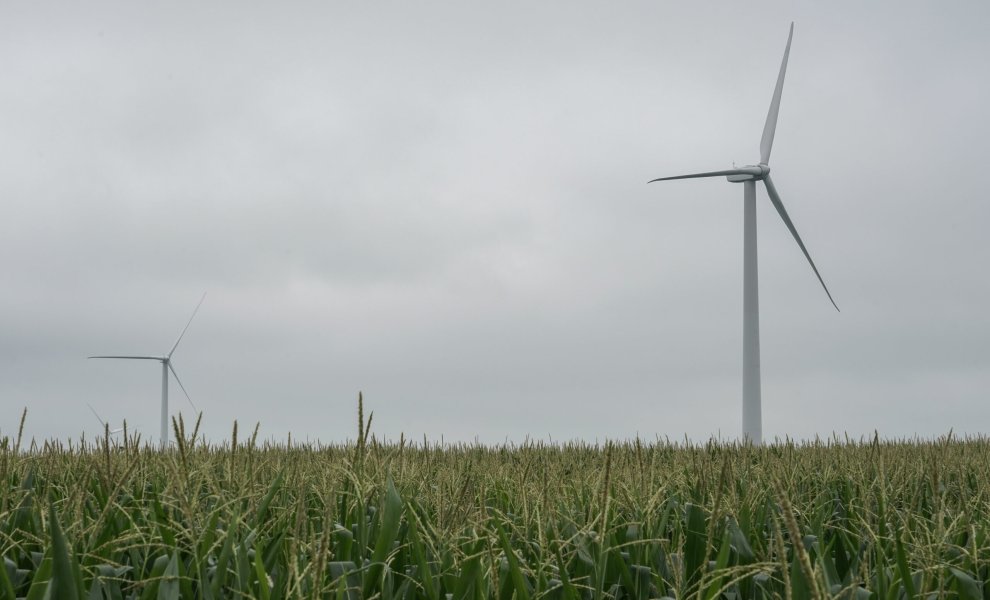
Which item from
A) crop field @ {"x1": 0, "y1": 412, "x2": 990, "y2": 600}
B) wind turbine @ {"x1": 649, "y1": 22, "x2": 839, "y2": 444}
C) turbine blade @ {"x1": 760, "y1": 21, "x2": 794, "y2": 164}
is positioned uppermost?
turbine blade @ {"x1": 760, "y1": 21, "x2": 794, "y2": 164}

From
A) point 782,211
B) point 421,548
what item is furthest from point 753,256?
point 421,548

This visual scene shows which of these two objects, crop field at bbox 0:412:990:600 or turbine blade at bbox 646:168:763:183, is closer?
crop field at bbox 0:412:990:600

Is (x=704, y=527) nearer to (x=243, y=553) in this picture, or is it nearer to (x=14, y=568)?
(x=243, y=553)

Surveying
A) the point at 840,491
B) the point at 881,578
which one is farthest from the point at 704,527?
the point at 840,491

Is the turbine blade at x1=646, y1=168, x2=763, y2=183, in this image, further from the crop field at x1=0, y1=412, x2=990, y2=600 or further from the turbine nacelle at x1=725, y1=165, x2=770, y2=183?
the crop field at x1=0, y1=412, x2=990, y2=600

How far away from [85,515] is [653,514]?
4049 mm

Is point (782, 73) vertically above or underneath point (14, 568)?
above

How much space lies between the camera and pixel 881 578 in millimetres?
4492

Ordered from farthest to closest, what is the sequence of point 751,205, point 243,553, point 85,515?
point 751,205, point 85,515, point 243,553

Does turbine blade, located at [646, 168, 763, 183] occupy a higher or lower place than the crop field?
higher

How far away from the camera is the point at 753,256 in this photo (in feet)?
115

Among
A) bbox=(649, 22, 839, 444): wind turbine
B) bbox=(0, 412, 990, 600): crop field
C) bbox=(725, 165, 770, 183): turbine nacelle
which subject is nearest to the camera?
bbox=(0, 412, 990, 600): crop field

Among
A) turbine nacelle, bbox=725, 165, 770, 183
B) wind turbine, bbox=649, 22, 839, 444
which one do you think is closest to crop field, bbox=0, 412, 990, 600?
wind turbine, bbox=649, 22, 839, 444

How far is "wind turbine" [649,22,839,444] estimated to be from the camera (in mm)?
34500
